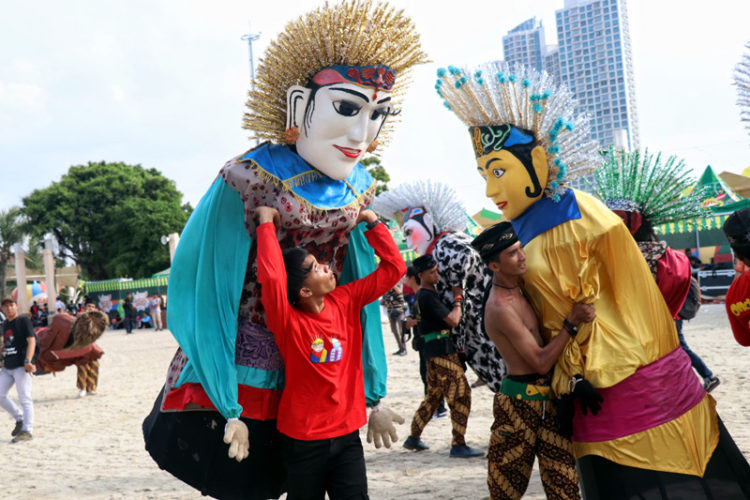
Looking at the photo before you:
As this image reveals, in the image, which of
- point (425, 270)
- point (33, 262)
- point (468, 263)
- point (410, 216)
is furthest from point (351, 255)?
Result: point (33, 262)

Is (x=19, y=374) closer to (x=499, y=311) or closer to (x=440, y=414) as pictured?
(x=440, y=414)

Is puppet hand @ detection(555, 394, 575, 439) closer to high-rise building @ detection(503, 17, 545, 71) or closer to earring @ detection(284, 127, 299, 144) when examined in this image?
earring @ detection(284, 127, 299, 144)

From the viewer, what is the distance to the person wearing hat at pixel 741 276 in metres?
3.15

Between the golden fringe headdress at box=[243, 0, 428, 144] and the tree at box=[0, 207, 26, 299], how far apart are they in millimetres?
37149

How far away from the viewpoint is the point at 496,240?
3.05 metres

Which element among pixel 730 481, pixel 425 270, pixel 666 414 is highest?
pixel 425 270

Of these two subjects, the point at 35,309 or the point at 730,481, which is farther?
the point at 35,309

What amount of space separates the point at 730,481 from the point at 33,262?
42116 millimetres

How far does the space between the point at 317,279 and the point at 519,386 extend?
3.35 ft

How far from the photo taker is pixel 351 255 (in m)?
3.54

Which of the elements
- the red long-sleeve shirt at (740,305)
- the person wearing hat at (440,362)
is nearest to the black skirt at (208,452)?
the red long-sleeve shirt at (740,305)

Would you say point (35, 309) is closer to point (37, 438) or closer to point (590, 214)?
point (37, 438)

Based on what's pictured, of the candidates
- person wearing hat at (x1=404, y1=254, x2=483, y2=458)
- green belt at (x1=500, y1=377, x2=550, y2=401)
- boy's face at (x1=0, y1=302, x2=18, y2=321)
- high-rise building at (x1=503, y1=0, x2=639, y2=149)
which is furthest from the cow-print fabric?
boy's face at (x1=0, y1=302, x2=18, y2=321)

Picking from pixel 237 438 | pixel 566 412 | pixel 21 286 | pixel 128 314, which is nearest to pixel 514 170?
pixel 566 412
